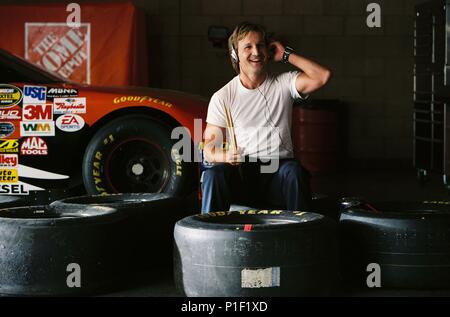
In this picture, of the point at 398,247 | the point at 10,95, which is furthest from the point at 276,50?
the point at 10,95


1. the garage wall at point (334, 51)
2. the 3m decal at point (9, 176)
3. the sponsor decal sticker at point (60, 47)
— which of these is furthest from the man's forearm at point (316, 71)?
the garage wall at point (334, 51)

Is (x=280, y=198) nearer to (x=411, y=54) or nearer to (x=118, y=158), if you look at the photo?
(x=118, y=158)

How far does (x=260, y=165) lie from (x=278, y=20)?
706 centimetres

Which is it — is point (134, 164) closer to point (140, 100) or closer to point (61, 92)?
point (140, 100)

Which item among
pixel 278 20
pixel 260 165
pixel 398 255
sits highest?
pixel 278 20

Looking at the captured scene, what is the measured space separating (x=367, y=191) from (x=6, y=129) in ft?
12.5

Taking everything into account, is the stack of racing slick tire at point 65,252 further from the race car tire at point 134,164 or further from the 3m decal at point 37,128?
the 3m decal at point 37,128

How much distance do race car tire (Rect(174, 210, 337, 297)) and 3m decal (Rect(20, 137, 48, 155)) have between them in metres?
2.99

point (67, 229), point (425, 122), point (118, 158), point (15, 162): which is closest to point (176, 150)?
Result: point (118, 158)

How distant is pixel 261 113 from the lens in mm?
4887

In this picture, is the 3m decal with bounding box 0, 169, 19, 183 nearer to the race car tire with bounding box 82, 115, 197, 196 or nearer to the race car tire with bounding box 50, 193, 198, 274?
the race car tire with bounding box 82, 115, 197, 196

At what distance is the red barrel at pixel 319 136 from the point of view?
36.8 feet

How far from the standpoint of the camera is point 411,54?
38.2ft

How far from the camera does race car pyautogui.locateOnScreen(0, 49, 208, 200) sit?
6668 millimetres
